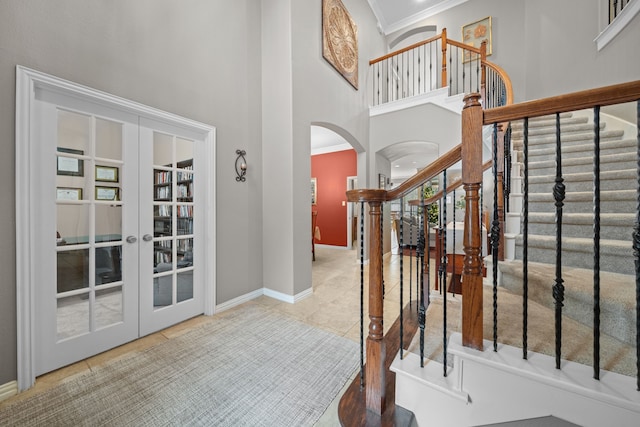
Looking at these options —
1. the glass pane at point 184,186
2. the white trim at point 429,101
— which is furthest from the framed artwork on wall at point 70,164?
the white trim at point 429,101

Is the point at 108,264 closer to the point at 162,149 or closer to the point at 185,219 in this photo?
the point at 185,219

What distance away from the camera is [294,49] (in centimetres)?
300

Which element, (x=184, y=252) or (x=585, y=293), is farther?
(x=184, y=252)

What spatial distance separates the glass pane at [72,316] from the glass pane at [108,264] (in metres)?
0.16

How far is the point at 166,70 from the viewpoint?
223 cm

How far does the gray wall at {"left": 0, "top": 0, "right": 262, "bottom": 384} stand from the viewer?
1.49m

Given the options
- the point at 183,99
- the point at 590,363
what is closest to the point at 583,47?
the point at 590,363

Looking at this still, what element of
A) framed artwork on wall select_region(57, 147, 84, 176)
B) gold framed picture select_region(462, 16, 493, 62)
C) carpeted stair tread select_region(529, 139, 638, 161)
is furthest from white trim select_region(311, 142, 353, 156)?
framed artwork on wall select_region(57, 147, 84, 176)

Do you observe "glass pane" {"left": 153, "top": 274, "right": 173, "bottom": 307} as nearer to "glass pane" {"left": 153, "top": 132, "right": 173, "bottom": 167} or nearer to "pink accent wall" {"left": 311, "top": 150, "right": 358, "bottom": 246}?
"glass pane" {"left": 153, "top": 132, "right": 173, "bottom": 167}

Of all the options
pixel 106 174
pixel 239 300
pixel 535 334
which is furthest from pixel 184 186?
pixel 535 334

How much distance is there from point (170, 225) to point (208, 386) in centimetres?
146

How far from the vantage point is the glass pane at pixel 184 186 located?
7.87 feet

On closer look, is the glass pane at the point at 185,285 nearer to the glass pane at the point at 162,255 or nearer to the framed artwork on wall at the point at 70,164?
the glass pane at the point at 162,255

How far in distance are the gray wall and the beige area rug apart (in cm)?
46
